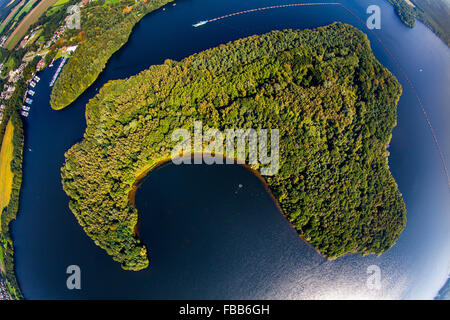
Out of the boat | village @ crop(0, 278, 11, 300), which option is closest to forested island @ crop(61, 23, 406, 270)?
the boat

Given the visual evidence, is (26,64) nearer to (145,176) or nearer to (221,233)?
(145,176)

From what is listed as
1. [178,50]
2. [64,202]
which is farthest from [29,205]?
[178,50]

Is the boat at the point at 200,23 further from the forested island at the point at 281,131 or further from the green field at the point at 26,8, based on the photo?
the green field at the point at 26,8

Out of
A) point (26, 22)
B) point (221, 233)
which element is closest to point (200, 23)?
point (26, 22)

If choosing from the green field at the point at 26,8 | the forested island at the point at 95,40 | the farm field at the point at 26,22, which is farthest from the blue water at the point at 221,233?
the green field at the point at 26,8

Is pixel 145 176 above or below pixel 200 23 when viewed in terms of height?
below

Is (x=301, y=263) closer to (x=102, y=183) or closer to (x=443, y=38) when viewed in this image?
(x=102, y=183)

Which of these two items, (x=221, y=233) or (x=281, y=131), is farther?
(x=281, y=131)
